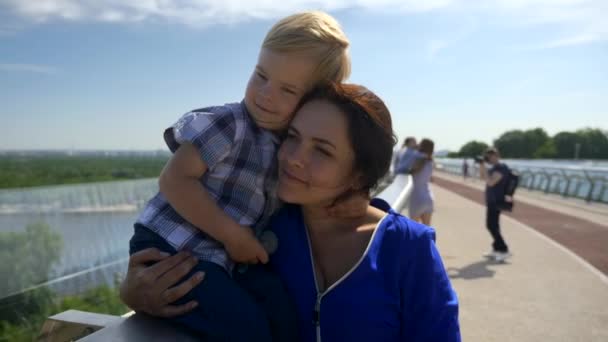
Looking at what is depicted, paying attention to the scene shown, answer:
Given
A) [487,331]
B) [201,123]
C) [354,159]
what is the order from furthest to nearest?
1. [487,331]
2. [354,159]
3. [201,123]

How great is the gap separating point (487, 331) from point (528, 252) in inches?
189

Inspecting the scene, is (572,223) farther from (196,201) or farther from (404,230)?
(196,201)

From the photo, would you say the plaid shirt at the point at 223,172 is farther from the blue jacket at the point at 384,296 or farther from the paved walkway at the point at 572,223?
the paved walkway at the point at 572,223

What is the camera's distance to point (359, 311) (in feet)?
5.14

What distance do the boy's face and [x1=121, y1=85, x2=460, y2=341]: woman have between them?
2.5 inches

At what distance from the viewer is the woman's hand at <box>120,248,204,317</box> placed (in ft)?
4.44

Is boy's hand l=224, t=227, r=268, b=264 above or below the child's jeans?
above

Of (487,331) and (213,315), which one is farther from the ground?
(213,315)

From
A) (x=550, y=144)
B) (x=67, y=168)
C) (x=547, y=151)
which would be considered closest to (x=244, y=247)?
(x=67, y=168)

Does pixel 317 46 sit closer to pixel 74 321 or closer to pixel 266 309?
pixel 266 309

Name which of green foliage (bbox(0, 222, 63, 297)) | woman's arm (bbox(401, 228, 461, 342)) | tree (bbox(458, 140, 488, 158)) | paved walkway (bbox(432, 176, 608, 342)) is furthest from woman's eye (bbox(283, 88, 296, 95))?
tree (bbox(458, 140, 488, 158))

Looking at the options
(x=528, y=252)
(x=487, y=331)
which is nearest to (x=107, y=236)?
(x=487, y=331)

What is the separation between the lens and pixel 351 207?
1815 mm

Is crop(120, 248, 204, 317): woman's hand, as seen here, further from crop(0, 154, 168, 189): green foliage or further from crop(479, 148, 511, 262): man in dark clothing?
crop(479, 148, 511, 262): man in dark clothing
